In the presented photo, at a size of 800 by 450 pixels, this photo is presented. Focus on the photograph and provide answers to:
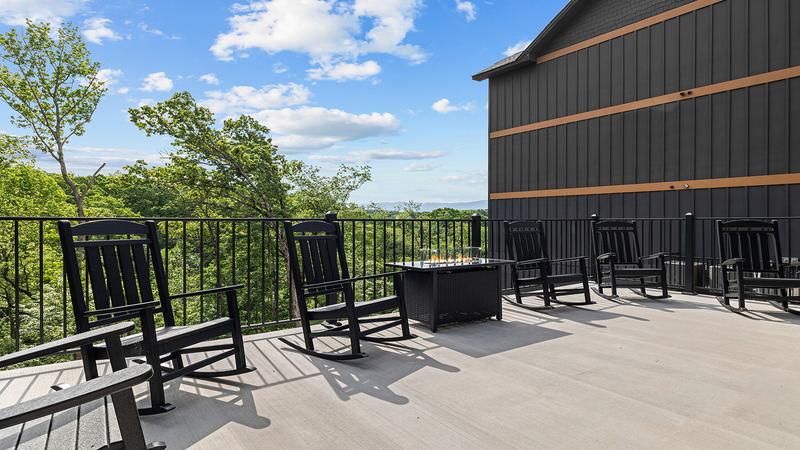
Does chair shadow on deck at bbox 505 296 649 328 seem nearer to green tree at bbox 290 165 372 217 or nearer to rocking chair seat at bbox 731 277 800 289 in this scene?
rocking chair seat at bbox 731 277 800 289

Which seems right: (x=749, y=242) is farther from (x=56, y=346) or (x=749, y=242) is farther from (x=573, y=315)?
(x=56, y=346)

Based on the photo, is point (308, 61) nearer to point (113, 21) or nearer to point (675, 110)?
point (113, 21)

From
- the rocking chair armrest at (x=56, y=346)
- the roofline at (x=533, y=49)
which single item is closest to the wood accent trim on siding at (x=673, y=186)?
the roofline at (x=533, y=49)

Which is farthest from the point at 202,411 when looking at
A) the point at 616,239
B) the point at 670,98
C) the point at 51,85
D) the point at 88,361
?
the point at 51,85

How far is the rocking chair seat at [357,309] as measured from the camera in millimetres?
3363

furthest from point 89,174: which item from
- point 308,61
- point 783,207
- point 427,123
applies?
point 783,207

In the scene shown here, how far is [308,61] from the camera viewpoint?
20469mm

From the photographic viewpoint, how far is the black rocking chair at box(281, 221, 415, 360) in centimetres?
338

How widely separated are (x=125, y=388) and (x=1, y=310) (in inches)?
713

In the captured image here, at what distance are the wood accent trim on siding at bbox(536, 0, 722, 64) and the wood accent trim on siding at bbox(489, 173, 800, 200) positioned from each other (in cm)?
312

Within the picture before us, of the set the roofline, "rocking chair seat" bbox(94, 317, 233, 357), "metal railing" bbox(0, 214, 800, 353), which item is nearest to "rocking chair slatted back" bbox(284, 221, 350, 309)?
"rocking chair seat" bbox(94, 317, 233, 357)

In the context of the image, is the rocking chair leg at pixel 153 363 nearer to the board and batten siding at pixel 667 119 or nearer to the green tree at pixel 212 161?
the board and batten siding at pixel 667 119

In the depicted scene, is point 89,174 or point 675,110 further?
point 89,174

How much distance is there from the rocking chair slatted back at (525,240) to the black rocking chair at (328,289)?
1.91 m
